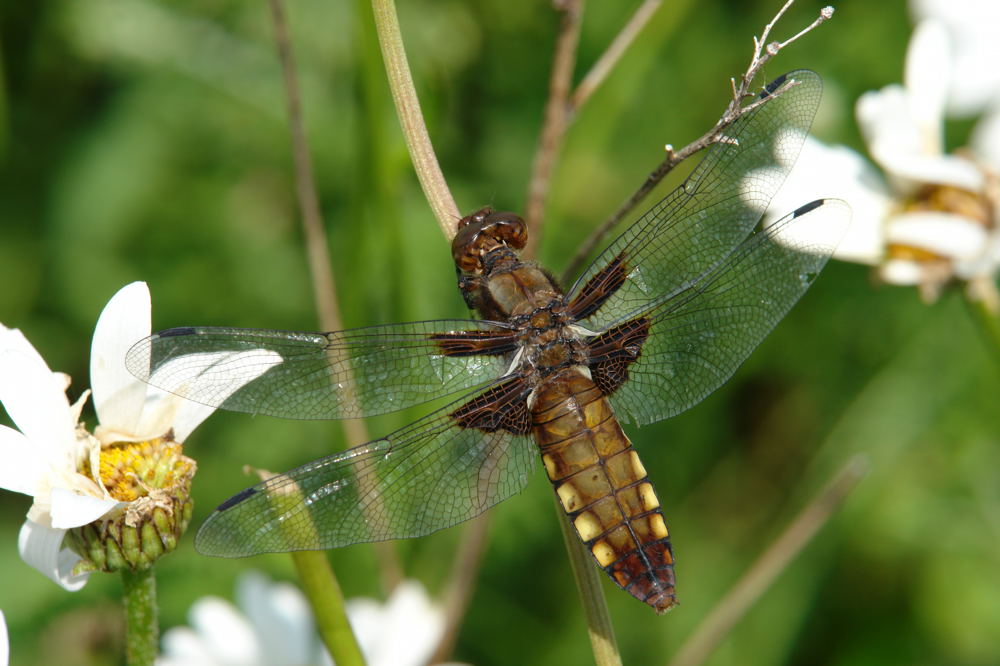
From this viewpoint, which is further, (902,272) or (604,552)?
(902,272)

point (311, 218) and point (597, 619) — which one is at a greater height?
point (311, 218)

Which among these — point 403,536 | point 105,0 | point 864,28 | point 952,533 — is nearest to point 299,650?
point 403,536

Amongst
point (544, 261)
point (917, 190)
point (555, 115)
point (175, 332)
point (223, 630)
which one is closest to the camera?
point (175, 332)

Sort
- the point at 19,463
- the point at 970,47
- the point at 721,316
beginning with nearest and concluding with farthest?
the point at 19,463, the point at 721,316, the point at 970,47

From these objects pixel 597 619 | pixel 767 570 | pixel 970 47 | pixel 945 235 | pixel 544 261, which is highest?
pixel 544 261

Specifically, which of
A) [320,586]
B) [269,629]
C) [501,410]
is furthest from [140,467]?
[269,629]

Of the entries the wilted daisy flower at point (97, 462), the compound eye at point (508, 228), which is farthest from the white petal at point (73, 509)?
the compound eye at point (508, 228)

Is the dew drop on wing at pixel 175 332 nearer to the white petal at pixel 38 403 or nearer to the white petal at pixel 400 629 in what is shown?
the white petal at pixel 38 403

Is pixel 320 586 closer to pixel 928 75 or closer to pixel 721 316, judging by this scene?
pixel 721 316
